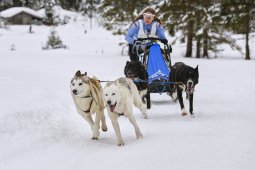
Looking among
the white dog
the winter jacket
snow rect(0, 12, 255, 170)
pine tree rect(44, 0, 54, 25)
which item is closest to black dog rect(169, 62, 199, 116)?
snow rect(0, 12, 255, 170)

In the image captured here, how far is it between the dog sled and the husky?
8.30ft

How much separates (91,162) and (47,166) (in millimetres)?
461

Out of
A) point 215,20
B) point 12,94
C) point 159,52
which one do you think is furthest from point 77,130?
point 215,20

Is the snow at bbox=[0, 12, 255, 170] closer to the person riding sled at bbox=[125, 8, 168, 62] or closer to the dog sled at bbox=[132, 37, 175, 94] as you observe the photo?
the dog sled at bbox=[132, 37, 175, 94]

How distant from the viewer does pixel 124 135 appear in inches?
241

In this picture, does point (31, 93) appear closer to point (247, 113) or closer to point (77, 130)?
point (77, 130)

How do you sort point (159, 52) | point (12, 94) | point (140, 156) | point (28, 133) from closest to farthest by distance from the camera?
point (140, 156) < point (28, 133) < point (12, 94) < point (159, 52)

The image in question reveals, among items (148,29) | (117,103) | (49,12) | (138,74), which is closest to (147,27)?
(148,29)

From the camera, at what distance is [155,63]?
Result: 27.2ft

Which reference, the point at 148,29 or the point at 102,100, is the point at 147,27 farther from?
the point at 102,100

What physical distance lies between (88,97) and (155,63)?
291 cm

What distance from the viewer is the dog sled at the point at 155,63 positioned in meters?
8.26

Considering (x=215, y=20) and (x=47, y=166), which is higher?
(x=215, y=20)

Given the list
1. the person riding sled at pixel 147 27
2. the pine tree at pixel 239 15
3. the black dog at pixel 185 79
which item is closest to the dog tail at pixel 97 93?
the black dog at pixel 185 79
